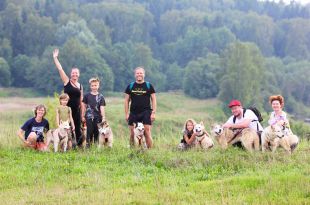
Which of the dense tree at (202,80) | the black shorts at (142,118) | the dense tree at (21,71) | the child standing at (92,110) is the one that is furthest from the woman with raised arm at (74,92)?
the dense tree at (21,71)

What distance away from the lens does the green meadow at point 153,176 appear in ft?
23.0

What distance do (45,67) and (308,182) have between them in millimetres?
69351

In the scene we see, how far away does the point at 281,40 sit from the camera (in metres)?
120

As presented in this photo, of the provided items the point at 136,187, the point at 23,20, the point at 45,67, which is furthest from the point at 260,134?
the point at 23,20

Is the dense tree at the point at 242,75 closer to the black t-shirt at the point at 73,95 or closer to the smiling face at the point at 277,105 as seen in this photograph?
the black t-shirt at the point at 73,95

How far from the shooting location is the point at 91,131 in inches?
445

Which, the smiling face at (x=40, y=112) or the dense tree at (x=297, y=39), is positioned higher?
the dense tree at (x=297, y=39)

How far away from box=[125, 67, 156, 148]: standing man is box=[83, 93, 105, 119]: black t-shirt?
626 mm

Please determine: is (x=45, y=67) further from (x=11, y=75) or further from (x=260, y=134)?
(x=260, y=134)

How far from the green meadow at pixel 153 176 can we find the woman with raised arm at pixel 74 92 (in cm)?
93

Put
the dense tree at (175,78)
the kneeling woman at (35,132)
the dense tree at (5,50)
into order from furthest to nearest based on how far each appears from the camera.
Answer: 1. the dense tree at (175,78)
2. the dense tree at (5,50)
3. the kneeling woman at (35,132)

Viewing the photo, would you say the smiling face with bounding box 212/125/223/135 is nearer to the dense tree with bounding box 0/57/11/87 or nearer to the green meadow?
the green meadow

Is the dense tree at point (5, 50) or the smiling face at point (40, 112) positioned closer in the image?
the smiling face at point (40, 112)

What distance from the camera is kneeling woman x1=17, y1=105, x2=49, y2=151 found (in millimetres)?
10969
